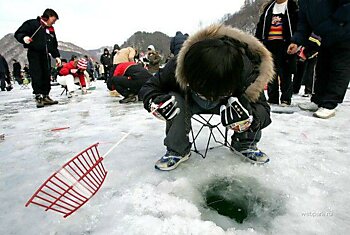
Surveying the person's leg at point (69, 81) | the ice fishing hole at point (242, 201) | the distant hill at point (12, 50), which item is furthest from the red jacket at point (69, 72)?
the distant hill at point (12, 50)

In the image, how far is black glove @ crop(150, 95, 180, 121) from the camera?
1.50 meters

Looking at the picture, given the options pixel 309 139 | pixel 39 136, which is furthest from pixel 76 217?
pixel 309 139

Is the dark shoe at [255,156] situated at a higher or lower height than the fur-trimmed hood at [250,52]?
lower

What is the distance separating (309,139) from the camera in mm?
2117

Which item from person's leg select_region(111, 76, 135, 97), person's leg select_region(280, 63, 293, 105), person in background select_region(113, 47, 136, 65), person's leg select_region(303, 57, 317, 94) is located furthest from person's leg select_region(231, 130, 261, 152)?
person in background select_region(113, 47, 136, 65)

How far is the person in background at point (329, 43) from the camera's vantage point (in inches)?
98.7

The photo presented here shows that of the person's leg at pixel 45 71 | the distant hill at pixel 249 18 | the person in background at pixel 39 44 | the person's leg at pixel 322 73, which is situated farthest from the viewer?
the distant hill at pixel 249 18

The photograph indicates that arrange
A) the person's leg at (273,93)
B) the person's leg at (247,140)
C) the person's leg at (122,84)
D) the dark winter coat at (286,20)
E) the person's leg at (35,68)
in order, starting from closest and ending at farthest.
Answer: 1. the person's leg at (247,140)
2. the dark winter coat at (286,20)
3. the person's leg at (273,93)
4. the person's leg at (35,68)
5. the person's leg at (122,84)

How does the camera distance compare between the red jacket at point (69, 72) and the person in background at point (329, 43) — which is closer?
the person in background at point (329, 43)

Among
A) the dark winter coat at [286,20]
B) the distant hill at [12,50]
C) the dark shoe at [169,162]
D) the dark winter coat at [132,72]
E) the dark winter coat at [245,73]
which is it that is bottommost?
the distant hill at [12,50]

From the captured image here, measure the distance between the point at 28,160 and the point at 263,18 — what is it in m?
3.29

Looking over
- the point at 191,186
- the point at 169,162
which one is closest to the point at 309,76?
the point at 169,162

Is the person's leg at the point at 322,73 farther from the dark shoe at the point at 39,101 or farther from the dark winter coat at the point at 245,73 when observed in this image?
the dark shoe at the point at 39,101

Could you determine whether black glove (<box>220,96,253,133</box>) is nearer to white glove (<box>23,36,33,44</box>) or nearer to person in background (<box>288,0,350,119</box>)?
person in background (<box>288,0,350,119</box>)
